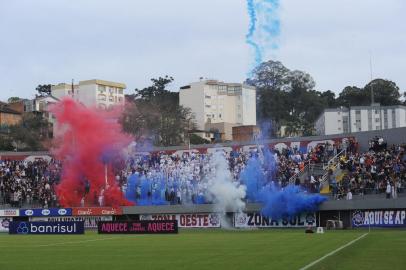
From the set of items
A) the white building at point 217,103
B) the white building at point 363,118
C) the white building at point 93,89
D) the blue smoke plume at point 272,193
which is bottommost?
the blue smoke plume at point 272,193

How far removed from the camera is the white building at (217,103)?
141000mm

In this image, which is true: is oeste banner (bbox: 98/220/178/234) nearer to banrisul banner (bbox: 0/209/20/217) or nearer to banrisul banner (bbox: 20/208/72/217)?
banrisul banner (bbox: 20/208/72/217)

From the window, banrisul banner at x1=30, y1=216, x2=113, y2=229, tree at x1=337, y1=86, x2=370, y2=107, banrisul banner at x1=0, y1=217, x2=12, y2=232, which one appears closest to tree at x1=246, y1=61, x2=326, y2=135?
tree at x1=337, y1=86, x2=370, y2=107

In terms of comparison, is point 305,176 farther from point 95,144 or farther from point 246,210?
point 95,144

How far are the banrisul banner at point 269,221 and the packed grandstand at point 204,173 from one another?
7.69 feet

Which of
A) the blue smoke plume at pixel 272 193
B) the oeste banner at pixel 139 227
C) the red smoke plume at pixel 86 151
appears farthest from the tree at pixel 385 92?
the oeste banner at pixel 139 227

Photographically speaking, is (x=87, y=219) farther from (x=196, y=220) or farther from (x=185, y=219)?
(x=196, y=220)

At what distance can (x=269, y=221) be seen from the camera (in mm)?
57219

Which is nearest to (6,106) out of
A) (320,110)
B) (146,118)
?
(146,118)

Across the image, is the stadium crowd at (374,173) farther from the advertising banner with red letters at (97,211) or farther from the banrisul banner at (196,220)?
the advertising banner with red letters at (97,211)

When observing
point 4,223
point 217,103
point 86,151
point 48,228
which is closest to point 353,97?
point 217,103

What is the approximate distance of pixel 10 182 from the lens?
6875 cm

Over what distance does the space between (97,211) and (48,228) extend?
1164 cm

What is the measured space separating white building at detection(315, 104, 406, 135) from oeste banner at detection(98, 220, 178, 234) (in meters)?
79.0
